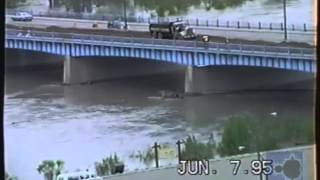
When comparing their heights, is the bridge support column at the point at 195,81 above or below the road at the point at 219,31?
below

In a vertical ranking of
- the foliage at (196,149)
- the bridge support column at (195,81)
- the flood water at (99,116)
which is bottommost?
the foliage at (196,149)

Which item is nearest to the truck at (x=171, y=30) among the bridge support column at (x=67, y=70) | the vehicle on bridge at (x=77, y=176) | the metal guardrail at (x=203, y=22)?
the metal guardrail at (x=203, y=22)

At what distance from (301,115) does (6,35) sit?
66cm

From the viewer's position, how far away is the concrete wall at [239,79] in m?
1.57

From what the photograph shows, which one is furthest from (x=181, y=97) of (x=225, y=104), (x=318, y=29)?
(x=318, y=29)

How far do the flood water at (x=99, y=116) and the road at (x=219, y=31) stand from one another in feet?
0.36

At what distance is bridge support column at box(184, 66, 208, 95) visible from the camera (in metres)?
1.57

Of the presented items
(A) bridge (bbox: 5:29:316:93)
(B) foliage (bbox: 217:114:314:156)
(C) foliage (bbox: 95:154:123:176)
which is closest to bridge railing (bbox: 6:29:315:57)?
(A) bridge (bbox: 5:29:316:93)

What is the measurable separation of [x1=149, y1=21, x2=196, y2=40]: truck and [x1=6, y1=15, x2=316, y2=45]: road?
0.05 feet

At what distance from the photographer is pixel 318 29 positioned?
5.06 ft

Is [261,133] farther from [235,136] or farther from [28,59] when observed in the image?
[28,59]

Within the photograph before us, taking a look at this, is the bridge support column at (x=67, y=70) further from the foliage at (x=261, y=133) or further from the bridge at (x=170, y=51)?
the foliage at (x=261, y=133)

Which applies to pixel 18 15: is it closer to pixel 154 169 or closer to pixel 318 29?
pixel 154 169
